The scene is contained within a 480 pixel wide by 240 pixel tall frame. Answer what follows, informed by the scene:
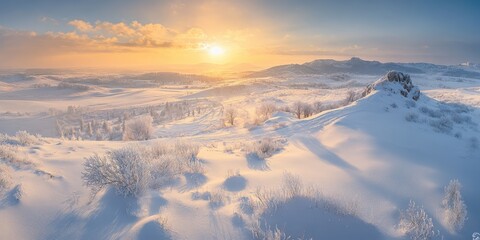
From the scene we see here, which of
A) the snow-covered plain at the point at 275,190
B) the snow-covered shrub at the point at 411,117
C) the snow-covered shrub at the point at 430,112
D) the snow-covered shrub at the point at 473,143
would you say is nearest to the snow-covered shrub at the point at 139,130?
the snow-covered plain at the point at 275,190

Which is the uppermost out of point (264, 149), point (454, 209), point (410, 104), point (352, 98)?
point (454, 209)

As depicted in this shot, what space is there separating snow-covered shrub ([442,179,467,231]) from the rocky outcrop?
11.5 meters

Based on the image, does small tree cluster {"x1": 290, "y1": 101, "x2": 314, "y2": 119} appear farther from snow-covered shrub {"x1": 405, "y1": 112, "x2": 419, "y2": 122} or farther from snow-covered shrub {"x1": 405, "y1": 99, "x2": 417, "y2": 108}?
snow-covered shrub {"x1": 405, "y1": 112, "x2": 419, "y2": 122}

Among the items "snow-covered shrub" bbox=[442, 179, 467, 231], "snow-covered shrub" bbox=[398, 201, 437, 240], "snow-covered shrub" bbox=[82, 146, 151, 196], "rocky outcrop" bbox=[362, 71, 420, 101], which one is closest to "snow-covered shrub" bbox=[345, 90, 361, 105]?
"rocky outcrop" bbox=[362, 71, 420, 101]

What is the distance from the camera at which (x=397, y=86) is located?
16859 mm

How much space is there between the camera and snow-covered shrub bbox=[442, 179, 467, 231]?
485 centimetres

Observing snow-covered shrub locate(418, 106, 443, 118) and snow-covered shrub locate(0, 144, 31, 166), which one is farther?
snow-covered shrub locate(418, 106, 443, 118)

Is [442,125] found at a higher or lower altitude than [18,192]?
lower

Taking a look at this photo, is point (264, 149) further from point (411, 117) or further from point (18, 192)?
point (18, 192)

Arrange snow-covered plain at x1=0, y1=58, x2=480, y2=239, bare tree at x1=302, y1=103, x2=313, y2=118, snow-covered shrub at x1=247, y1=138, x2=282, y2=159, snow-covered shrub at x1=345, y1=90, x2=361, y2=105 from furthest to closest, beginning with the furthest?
bare tree at x1=302, y1=103, x2=313, y2=118, snow-covered shrub at x1=345, y1=90, x2=361, y2=105, snow-covered shrub at x1=247, y1=138, x2=282, y2=159, snow-covered plain at x1=0, y1=58, x2=480, y2=239

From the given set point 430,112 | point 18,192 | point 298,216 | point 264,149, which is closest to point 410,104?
point 430,112

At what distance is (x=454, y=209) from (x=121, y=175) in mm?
5831

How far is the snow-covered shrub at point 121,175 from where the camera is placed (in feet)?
18.0

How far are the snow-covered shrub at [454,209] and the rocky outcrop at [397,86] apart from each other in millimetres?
11508
